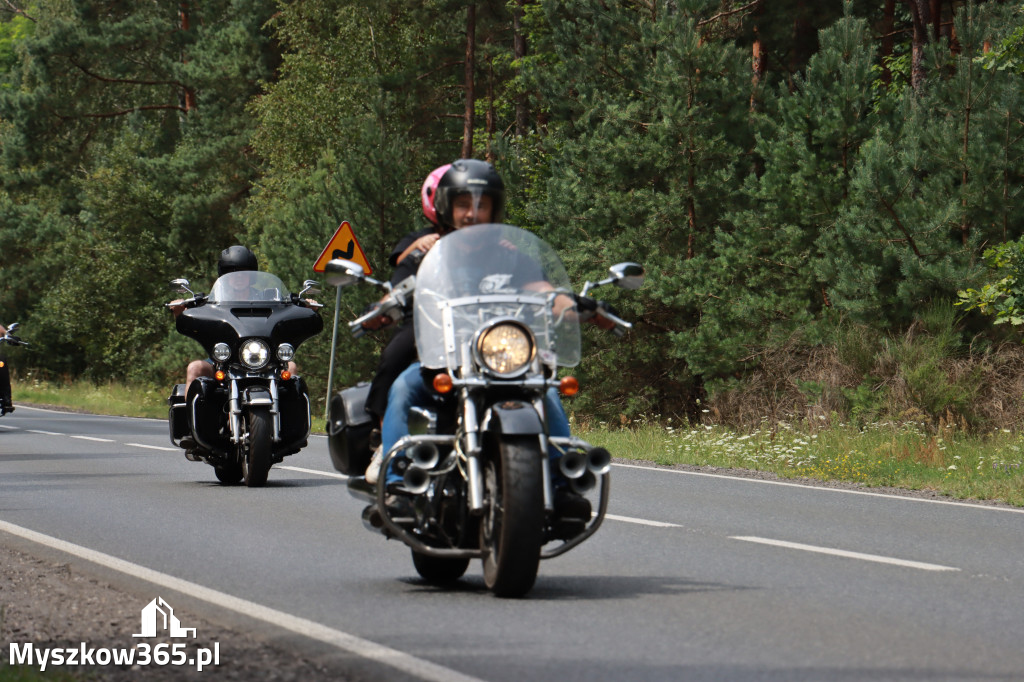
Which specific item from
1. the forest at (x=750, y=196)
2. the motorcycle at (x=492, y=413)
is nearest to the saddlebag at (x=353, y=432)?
the motorcycle at (x=492, y=413)

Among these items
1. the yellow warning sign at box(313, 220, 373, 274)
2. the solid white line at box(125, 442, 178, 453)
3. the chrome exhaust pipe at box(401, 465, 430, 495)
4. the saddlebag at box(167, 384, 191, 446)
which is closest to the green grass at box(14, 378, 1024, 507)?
the yellow warning sign at box(313, 220, 373, 274)

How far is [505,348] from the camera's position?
7090mm

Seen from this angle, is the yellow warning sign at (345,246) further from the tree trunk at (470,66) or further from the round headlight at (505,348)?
the tree trunk at (470,66)

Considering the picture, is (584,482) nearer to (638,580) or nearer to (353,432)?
(638,580)

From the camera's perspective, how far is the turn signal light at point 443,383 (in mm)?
7090

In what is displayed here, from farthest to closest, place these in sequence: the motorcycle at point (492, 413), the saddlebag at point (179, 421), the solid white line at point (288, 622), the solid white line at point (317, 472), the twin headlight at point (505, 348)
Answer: the solid white line at point (317, 472) → the saddlebag at point (179, 421) → the twin headlight at point (505, 348) → the motorcycle at point (492, 413) → the solid white line at point (288, 622)

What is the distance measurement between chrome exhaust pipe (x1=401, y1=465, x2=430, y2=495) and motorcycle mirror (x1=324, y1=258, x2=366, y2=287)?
34.9 inches

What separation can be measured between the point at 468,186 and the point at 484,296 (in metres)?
0.61

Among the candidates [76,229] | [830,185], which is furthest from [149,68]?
[830,185]

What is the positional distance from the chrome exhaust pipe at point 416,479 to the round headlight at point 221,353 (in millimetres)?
6724

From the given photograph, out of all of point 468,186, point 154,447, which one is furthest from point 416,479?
point 154,447

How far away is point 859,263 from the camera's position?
1994cm

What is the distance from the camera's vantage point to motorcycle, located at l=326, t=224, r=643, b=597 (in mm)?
6930

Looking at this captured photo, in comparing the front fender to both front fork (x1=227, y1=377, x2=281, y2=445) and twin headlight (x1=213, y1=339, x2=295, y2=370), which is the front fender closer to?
front fork (x1=227, y1=377, x2=281, y2=445)
